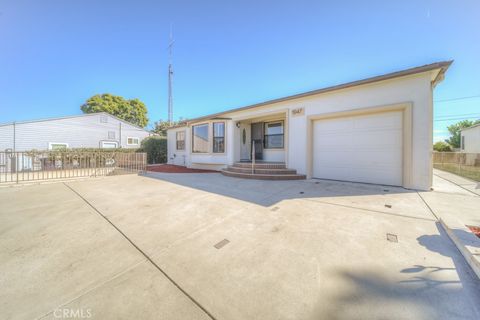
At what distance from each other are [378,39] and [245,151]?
26.3 ft

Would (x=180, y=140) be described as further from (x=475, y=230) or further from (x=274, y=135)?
(x=475, y=230)

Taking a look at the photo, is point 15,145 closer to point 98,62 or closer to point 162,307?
point 98,62

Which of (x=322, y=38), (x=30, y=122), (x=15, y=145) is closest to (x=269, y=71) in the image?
(x=322, y=38)

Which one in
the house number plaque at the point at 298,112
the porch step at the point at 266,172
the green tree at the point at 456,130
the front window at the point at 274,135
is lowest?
the porch step at the point at 266,172

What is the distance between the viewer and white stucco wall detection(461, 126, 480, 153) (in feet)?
46.4

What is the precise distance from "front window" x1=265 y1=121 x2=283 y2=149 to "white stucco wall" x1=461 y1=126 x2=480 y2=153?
669 inches

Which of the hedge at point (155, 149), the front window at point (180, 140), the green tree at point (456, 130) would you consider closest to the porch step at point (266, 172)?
the front window at point (180, 140)

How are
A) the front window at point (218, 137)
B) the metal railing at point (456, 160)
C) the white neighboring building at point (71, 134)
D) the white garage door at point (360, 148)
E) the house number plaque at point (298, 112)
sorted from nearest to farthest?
the white garage door at point (360, 148) → the house number plaque at point (298, 112) → the front window at point (218, 137) → the metal railing at point (456, 160) → the white neighboring building at point (71, 134)

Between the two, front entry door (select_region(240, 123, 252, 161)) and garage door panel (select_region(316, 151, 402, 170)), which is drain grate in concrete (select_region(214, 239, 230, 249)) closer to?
garage door panel (select_region(316, 151, 402, 170))

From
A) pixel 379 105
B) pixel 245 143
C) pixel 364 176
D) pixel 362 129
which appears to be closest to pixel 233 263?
pixel 364 176

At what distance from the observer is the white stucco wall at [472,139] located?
46.4ft

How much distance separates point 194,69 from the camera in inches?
538

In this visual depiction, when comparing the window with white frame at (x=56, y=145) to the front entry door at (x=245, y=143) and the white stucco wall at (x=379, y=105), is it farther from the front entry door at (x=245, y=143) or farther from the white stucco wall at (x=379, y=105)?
the white stucco wall at (x=379, y=105)

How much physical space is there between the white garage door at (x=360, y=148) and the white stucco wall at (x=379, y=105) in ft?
1.31
